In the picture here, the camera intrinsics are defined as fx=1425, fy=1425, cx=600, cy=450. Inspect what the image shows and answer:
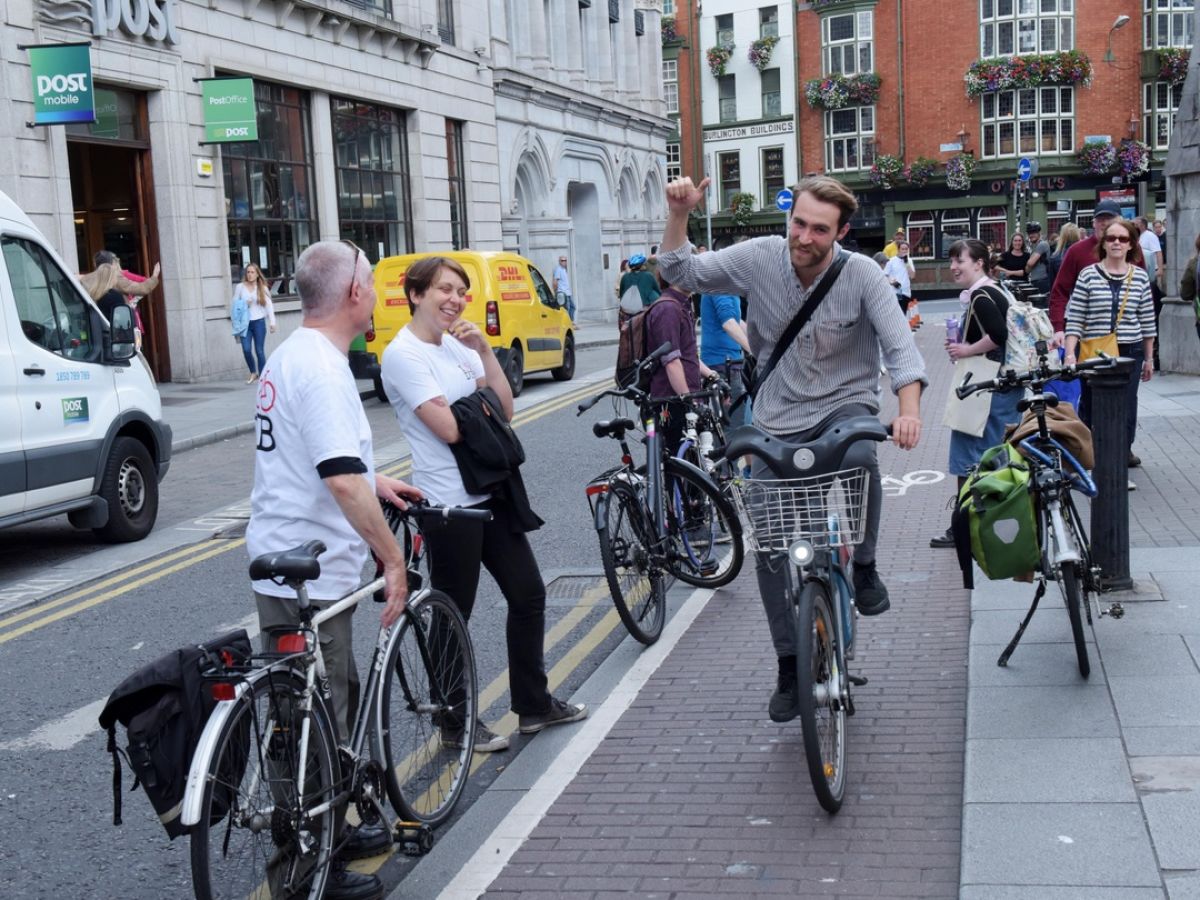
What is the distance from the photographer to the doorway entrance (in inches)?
810

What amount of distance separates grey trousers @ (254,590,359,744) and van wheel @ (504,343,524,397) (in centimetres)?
1382

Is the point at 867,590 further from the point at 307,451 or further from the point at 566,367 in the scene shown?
the point at 566,367

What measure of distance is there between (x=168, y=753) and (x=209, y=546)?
6.41 metres

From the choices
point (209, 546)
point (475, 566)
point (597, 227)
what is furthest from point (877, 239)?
point (475, 566)

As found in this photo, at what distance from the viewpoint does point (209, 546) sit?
9.54 m

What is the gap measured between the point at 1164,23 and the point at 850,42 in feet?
37.7

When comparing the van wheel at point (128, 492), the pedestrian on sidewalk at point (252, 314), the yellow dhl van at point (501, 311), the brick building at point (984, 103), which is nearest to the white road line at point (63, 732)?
the van wheel at point (128, 492)

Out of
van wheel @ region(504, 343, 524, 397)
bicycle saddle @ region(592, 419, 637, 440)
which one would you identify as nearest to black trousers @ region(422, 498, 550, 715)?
bicycle saddle @ region(592, 419, 637, 440)

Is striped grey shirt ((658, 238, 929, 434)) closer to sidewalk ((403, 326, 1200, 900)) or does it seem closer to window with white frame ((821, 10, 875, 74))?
sidewalk ((403, 326, 1200, 900))

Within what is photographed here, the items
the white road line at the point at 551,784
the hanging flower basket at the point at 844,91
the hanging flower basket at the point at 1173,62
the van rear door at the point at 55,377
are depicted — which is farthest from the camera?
the hanging flower basket at the point at 844,91

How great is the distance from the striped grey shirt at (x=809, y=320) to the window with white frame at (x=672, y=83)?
57846mm

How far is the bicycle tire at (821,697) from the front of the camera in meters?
4.09

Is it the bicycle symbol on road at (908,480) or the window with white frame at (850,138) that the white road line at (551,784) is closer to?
the bicycle symbol on road at (908,480)

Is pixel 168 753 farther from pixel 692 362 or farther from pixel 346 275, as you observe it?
pixel 692 362
